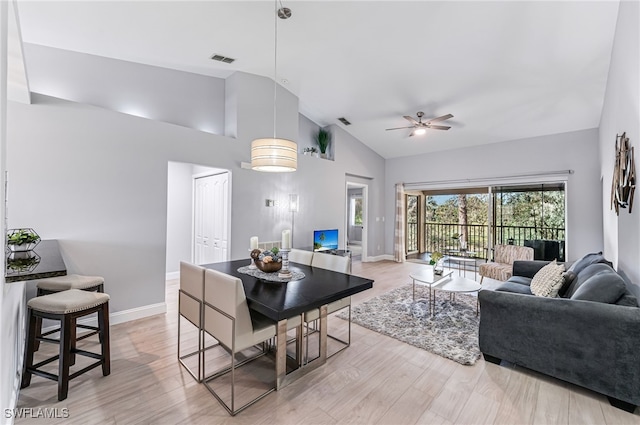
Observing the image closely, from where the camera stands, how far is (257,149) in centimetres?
268

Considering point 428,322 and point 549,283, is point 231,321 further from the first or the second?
point 549,283

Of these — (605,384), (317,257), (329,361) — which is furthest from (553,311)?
(317,257)

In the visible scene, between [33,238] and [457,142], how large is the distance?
22.8 feet

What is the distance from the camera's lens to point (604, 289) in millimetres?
2170

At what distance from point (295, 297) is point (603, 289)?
93.9 inches

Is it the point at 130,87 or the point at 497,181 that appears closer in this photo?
the point at 130,87

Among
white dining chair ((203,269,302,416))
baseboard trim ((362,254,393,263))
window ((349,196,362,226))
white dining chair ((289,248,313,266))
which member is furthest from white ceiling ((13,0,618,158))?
window ((349,196,362,226))

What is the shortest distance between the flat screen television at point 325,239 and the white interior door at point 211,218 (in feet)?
6.41

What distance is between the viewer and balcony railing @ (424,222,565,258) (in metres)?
5.69

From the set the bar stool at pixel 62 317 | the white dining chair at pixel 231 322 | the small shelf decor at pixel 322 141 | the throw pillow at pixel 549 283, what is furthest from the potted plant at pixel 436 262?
the bar stool at pixel 62 317

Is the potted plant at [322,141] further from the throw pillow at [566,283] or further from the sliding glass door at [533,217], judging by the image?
the throw pillow at [566,283]

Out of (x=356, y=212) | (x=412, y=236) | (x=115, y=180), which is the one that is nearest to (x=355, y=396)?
(x=115, y=180)

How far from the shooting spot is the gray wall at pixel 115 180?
287 cm

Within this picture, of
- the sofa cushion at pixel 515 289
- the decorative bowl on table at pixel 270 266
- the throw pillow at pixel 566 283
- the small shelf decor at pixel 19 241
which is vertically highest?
the small shelf decor at pixel 19 241
